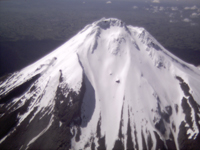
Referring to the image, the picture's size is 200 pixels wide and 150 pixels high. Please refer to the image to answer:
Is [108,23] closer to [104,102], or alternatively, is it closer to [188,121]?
[104,102]

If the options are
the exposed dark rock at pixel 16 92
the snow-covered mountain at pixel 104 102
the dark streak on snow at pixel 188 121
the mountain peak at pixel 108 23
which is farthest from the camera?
the mountain peak at pixel 108 23

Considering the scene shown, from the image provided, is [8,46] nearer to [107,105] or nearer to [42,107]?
[42,107]

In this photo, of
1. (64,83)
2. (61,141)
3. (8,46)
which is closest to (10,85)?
(64,83)

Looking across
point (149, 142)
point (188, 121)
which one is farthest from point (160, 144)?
point (188, 121)

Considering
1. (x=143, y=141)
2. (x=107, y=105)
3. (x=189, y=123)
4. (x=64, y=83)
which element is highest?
(x=64, y=83)

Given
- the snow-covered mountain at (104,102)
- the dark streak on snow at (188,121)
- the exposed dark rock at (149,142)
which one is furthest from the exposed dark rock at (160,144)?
the dark streak on snow at (188,121)

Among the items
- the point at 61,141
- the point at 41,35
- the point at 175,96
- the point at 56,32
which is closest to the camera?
the point at 61,141

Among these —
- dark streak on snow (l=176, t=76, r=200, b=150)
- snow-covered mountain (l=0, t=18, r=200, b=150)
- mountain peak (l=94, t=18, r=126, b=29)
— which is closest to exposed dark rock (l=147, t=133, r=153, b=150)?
snow-covered mountain (l=0, t=18, r=200, b=150)

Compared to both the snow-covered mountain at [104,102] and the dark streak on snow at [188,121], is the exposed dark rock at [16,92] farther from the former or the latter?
the dark streak on snow at [188,121]

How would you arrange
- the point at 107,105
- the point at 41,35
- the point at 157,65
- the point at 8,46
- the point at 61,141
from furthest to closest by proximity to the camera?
1. the point at 41,35
2. the point at 8,46
3. the point at 157,65
4. the point at 107,105
5. the point at 61,141
